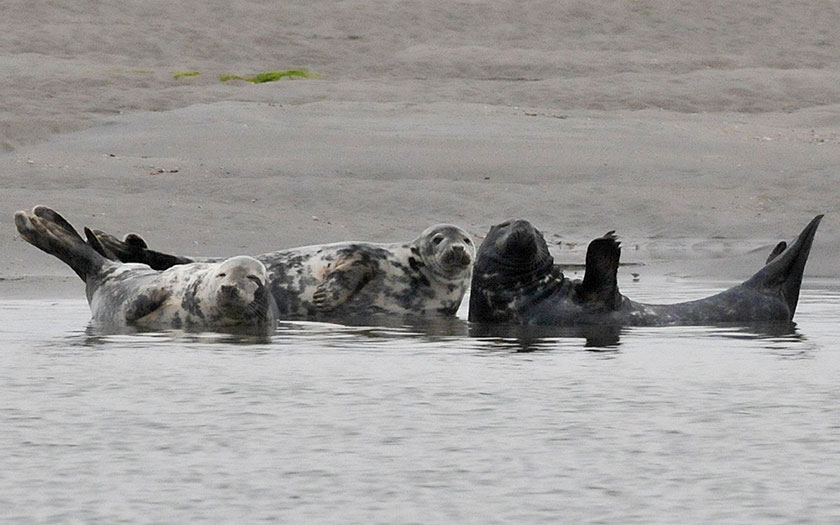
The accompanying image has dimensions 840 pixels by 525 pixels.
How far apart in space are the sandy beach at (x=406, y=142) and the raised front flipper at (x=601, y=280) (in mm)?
3290

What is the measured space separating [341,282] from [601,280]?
1454 millimetres

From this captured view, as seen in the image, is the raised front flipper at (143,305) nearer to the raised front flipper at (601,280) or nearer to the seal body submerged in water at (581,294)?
the seal body submerged in water at (581,294)

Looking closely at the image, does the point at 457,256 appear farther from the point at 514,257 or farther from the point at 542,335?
the point at 542,335

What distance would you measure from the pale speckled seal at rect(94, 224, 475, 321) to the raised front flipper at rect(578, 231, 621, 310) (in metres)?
0.83

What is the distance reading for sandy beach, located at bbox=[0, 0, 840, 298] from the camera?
13.2 metres

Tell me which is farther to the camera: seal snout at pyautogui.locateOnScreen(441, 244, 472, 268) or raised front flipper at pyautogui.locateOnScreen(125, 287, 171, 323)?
seal snout at pyautogui.locateOnScreen(441, 244, 472, 268)

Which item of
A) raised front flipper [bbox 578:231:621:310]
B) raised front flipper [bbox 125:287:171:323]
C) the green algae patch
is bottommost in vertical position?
raised front flipper [bbox 125:287:171:323]

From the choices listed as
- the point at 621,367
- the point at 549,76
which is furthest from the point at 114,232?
the point at 549,76

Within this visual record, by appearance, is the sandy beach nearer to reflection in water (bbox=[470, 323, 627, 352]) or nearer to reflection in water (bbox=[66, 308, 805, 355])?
reflection in water (bbox=[66, 308, 805, 355])

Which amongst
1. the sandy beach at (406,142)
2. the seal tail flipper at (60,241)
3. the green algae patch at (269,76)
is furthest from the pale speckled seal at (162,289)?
the green algae patch at (269,76)

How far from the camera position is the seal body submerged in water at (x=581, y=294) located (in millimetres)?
8172

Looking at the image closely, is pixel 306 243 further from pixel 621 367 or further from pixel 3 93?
pixel 3 93

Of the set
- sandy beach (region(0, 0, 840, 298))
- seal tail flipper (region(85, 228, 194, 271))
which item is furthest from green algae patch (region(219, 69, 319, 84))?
seal tail flipper (region(85, 228, 194, 271))

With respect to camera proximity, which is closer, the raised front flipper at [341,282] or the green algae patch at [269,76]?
the raised front flipper at [341,282]
